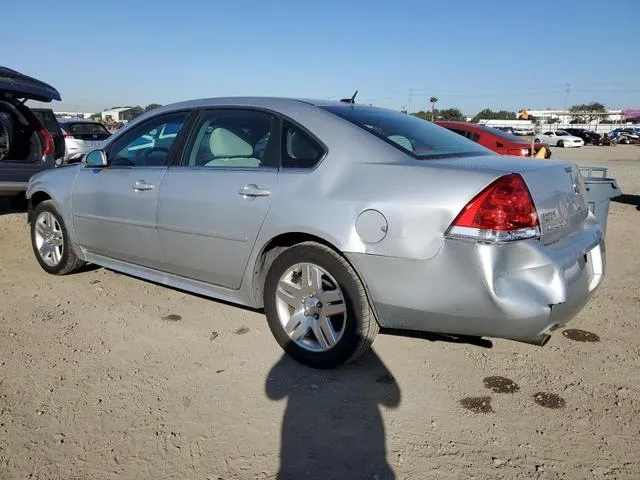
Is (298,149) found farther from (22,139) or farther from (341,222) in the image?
(22,139)

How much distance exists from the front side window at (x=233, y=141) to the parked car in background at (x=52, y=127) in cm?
481

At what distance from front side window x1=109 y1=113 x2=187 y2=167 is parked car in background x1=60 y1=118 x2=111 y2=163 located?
831cm

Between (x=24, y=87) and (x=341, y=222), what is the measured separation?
Result: 572cm

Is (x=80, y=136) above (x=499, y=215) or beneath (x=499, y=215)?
above

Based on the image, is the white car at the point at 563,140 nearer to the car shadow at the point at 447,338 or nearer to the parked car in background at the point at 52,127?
the parked car in background at the point at 52,127

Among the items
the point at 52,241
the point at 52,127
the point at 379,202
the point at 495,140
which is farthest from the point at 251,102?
the point at 495,140

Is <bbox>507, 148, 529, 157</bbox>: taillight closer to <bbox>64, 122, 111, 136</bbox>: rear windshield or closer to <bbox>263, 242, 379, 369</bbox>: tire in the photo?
<bbox>263, 242, 379, 369</bbox>: tire

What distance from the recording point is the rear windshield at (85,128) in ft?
41.9

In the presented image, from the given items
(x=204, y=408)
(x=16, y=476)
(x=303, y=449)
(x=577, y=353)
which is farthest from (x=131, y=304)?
(x=577, y=353)

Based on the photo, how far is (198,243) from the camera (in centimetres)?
357

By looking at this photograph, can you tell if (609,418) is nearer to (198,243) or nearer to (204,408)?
(204,408)

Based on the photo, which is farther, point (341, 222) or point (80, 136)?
point (80, 136)

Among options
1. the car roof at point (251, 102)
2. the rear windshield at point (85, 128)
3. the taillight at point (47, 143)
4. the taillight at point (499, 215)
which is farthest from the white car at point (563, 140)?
the taillight at point (499, 215)

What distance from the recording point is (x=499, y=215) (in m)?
2.56
